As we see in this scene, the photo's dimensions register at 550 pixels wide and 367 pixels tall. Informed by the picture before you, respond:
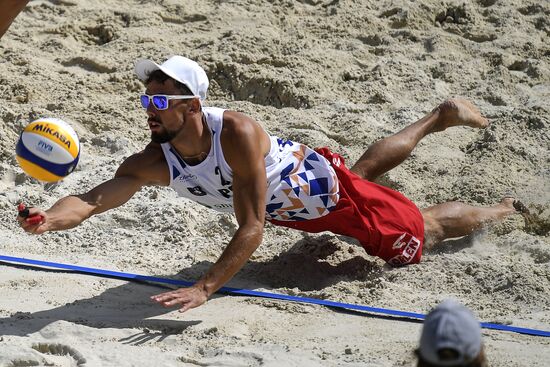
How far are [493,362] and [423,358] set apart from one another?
5.59ft

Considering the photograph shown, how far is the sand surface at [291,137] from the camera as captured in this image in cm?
448

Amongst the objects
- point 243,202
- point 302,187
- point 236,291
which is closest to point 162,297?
point 243,202

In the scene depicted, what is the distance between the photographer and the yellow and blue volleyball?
4617mm

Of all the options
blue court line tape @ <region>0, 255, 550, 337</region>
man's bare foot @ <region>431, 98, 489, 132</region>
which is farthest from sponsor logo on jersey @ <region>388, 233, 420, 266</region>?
man's bare foot @ <region>431, 98, 489, 132</region>

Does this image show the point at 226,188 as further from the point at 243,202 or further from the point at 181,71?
the point at 181,71

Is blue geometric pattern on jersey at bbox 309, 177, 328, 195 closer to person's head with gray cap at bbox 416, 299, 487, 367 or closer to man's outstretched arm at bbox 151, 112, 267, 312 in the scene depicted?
man's outstretched arm at bbox 151, 112, 267, 312

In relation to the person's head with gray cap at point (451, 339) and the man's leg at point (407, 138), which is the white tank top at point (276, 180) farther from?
the person's head with gray cap at point (451, 339)

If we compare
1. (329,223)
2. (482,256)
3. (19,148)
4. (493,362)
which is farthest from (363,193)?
(19,148)

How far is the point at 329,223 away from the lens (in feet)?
17.8

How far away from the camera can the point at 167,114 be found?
4809mm

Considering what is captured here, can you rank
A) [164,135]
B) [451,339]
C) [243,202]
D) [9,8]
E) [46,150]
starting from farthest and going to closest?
[164,135] < [243,202] < [46,150] < [9,8] < [451,339]

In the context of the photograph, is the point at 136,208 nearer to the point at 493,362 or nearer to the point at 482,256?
the point at 482,256

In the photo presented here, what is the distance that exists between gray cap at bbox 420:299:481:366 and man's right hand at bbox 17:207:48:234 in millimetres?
2355

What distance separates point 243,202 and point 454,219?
1479 millimetres
